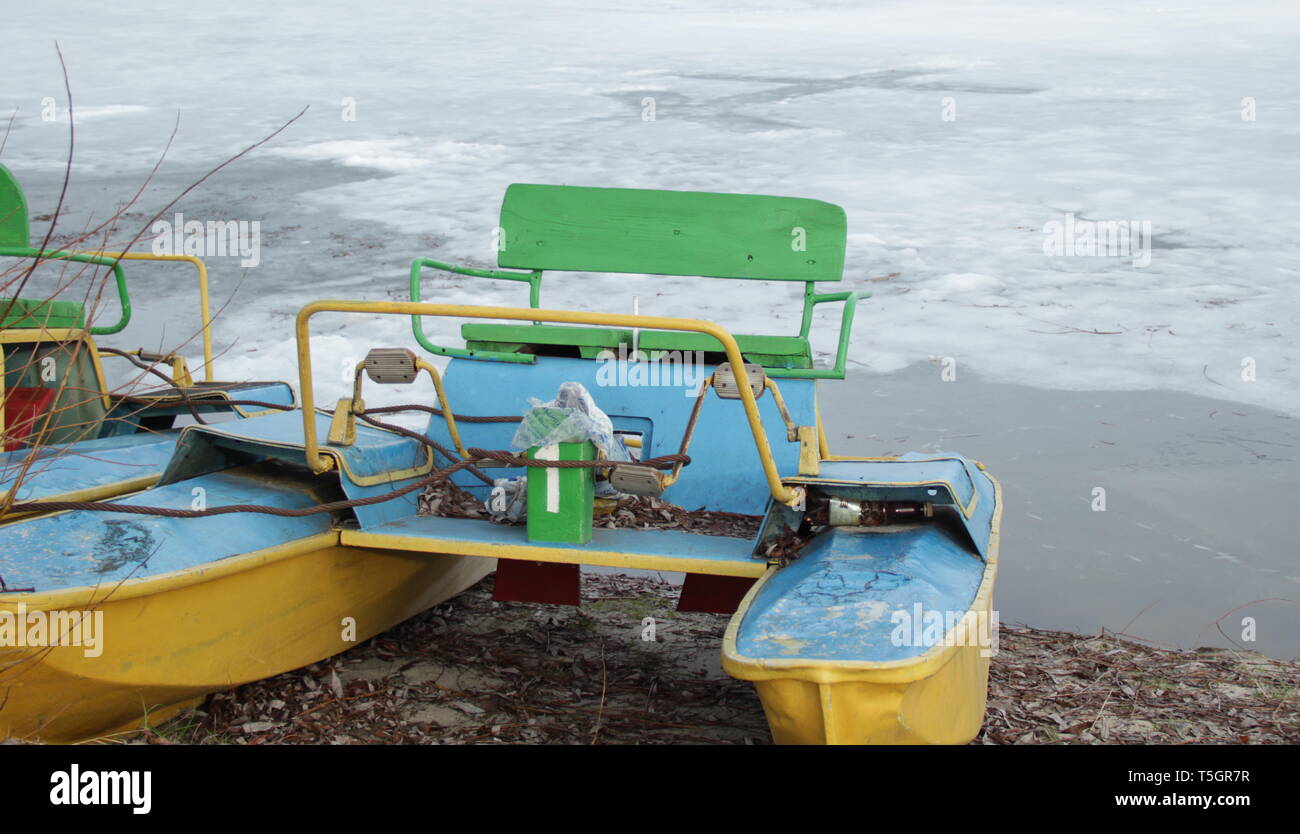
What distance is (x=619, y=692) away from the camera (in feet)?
13.2

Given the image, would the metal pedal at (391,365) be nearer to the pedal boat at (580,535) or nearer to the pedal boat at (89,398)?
the pedal boat at (580,535)

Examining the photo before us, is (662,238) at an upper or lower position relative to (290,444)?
upper

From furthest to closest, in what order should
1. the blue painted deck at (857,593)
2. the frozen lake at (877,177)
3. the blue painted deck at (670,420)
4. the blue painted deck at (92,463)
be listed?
1. the frozen lake at (877,177)
2. the blue painted deck at (670,420)
3. the blue painted deck at (92,463)
4. the blue painted deck at (857,593)

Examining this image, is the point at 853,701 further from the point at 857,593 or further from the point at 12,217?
the point at 12,217

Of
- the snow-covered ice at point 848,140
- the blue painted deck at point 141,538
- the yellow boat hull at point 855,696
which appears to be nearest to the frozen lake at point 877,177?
the snow-covered ice at point 848,140

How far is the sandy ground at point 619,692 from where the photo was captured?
368 cm

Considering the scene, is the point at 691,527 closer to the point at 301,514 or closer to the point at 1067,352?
the point at 301,514

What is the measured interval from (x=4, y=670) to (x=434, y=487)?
1505 millimetres

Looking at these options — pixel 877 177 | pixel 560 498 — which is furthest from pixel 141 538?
pixel 877 177

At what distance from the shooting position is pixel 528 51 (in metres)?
16.5

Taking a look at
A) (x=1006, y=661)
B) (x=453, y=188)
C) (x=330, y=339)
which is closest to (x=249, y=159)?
(x=453, y=188)

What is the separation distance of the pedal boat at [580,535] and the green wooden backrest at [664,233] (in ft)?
0.05

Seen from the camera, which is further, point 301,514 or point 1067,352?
point 1067,352

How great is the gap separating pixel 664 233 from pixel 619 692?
5.95 feet
